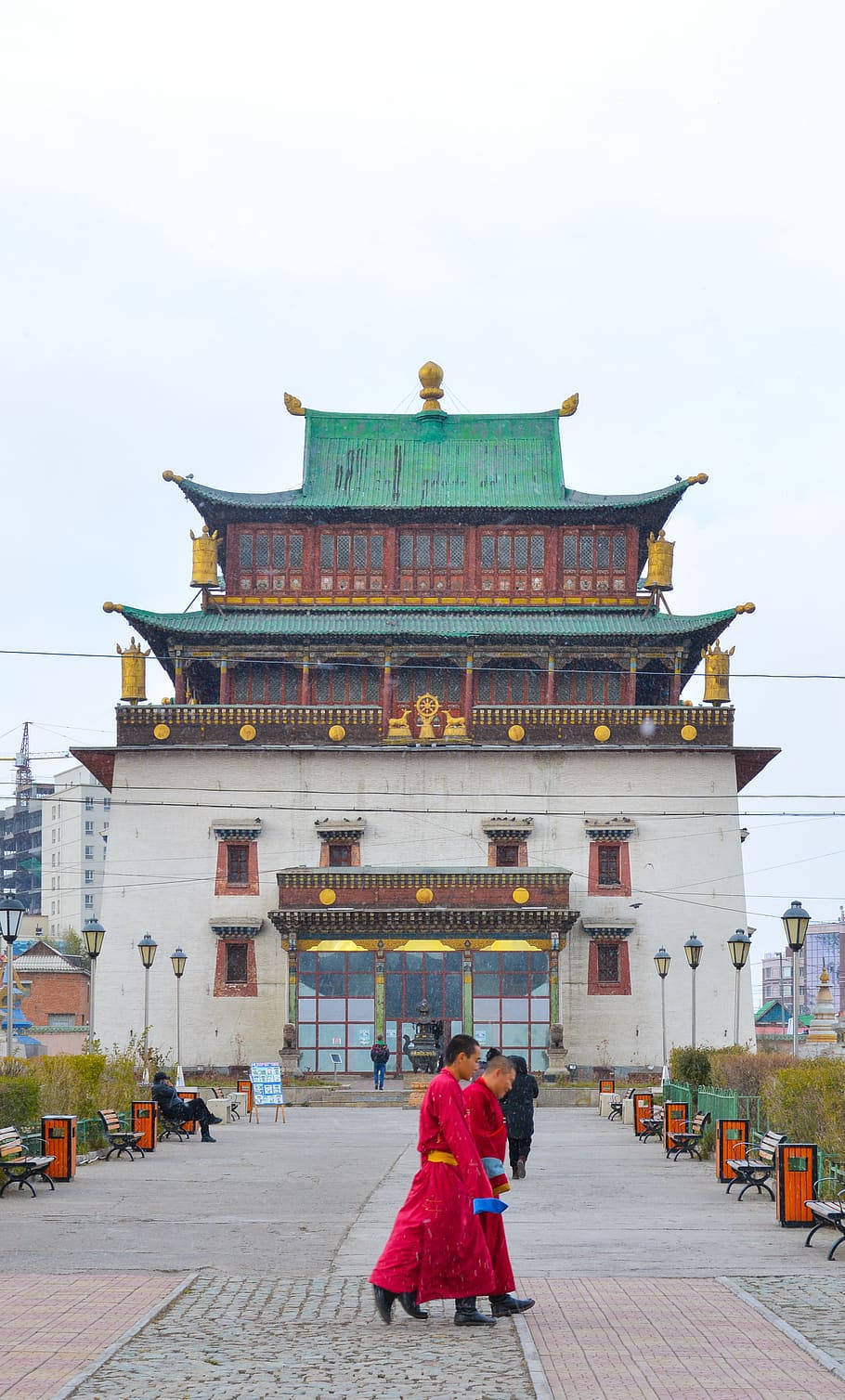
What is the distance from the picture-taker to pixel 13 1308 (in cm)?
1159

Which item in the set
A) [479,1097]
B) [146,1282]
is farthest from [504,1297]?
[146,1282]

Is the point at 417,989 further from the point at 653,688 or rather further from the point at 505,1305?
the point at 505,1305

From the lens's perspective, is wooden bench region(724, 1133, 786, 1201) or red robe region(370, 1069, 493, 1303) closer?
red robe region(370, 1069, 493, 1303)

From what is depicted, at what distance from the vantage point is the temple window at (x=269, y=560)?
60562mm

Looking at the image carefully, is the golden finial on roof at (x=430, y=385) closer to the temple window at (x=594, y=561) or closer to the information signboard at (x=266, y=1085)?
the temple window at (x=594, y=561)

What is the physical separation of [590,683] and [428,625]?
5.80 meters

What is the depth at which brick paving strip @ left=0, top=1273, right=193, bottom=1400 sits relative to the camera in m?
9.33

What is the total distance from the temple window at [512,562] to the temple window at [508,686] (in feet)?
9.15

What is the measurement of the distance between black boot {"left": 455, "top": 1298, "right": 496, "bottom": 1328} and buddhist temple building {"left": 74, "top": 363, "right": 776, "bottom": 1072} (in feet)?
141

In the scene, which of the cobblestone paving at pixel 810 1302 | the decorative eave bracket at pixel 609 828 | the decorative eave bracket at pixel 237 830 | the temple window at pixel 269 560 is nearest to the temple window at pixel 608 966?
the decorative eave bracket at pixel 609 828

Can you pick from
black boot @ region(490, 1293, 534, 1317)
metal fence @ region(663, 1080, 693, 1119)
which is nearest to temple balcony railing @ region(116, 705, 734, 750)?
metal fence @ region(663, 1080, 693, 1119)

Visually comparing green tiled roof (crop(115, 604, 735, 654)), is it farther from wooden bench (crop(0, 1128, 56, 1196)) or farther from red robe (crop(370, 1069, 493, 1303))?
red robe (crop(370, 1069, 493, 1303))

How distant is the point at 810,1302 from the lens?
12.2 metres

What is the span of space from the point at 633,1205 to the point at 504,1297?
860 cm
